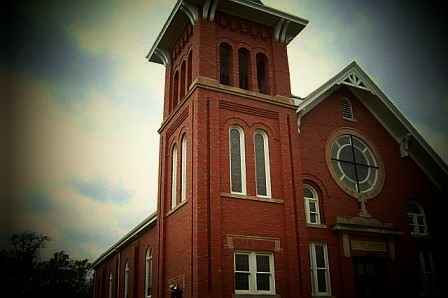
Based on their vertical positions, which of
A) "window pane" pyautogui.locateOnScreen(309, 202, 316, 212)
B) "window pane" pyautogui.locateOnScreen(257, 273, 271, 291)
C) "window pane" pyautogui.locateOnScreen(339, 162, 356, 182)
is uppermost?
"window pane" pyautogui.locateOnScreen(339, 162, 356, 182)

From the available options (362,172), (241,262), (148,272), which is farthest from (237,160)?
(148,272)

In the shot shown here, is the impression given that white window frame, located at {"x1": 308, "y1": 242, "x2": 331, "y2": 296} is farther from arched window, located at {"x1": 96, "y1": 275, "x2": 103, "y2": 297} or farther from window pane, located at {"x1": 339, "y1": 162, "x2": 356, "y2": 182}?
arched window, located at {"x1": 96, "y1": 275, "x2": 103, "y2": 297}

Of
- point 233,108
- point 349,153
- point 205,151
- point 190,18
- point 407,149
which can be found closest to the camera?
point 205,151

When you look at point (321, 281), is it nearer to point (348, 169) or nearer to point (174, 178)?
point (348, 169)

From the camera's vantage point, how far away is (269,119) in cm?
1877

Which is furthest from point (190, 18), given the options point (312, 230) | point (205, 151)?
point (312, 230)

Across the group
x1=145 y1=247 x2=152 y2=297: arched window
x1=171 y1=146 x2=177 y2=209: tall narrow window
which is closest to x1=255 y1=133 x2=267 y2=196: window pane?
x1=171 y1=146 x2=177 y2=209: tall narrow window

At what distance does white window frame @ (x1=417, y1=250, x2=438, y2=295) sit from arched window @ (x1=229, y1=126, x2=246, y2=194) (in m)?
9.04

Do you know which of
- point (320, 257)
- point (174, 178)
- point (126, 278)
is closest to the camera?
point (320, 257)

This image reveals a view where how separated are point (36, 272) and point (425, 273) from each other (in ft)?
129

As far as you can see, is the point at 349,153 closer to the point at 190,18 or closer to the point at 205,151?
the point at 205,151

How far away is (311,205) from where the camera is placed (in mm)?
19453

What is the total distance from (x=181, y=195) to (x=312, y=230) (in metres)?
5.14

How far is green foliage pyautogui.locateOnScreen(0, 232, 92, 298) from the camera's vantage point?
43812 mm
